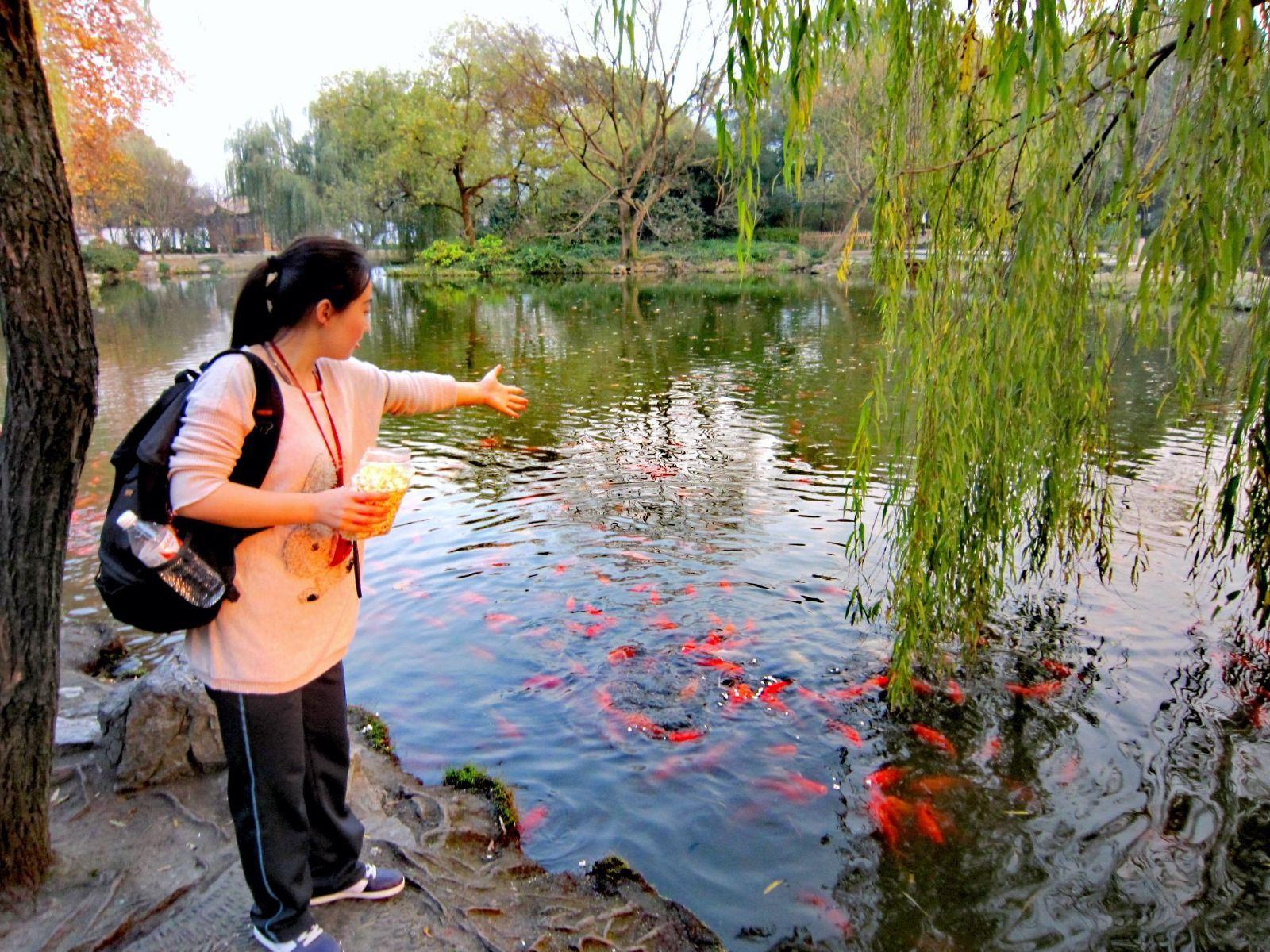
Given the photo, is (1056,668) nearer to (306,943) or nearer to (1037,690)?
(1037,690)

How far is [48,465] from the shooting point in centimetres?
250

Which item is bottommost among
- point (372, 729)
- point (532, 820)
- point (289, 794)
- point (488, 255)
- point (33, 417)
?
point (532, 820)

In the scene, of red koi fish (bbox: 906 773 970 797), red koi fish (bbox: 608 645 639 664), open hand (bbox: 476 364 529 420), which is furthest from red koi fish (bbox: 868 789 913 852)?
open hand (bbox: 476 364 529 420)

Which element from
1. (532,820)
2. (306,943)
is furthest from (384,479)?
(532,820)

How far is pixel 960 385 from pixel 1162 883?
7.03ft

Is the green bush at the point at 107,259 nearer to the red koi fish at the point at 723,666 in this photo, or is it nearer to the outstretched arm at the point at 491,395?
the red koi fish at the point at 723,666

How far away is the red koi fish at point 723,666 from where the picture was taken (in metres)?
4.94

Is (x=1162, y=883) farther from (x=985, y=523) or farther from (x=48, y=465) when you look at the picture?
(x=48, y=465)

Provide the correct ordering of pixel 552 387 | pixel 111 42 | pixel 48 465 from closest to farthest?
pixel 48 465
pixel 552 387
pixel 111 42

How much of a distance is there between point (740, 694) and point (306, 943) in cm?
275

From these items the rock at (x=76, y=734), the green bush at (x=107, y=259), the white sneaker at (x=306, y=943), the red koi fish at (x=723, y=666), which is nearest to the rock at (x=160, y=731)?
Result: the rock at (x=76, y=734)

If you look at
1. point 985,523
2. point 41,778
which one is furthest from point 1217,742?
point 41,778

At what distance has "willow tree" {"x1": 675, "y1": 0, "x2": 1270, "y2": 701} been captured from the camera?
2682 millimetres

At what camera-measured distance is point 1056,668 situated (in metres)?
4.88
